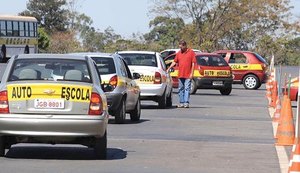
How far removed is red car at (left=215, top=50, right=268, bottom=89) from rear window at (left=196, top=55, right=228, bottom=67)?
6566 millimetres

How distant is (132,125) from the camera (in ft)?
64.3

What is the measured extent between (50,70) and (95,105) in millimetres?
1068

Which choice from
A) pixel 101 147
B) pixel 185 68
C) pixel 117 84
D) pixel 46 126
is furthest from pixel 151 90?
pixel 46 126

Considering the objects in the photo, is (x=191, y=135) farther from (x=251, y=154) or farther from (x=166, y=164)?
(x=166, y=164)

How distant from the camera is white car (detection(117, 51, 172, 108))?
965 inches

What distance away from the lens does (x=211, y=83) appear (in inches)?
1384

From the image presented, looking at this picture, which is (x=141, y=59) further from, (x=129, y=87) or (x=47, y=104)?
(x=47, y=104)

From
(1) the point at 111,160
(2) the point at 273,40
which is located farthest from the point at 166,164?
(2) the point at 273,40

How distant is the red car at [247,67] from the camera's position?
42.3m

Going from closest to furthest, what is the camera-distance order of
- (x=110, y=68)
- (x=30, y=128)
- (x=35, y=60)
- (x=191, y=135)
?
1. (x=30, y=128)
2. (x=35, y=60)
3. (x=191, y=135)
4. (x=110, y=68)

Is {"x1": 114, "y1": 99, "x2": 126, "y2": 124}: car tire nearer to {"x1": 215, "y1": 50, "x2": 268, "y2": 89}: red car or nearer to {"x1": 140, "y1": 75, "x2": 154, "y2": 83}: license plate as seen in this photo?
{"x1": 140, "y1": 75, "x2": 154, "y2": 83}: license plate

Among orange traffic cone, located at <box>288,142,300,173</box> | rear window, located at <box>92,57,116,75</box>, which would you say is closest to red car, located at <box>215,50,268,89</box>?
rear window, located at <box>92,57,116,75</box>

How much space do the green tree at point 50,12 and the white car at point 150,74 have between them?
252 ft

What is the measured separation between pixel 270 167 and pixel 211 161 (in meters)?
0.94
